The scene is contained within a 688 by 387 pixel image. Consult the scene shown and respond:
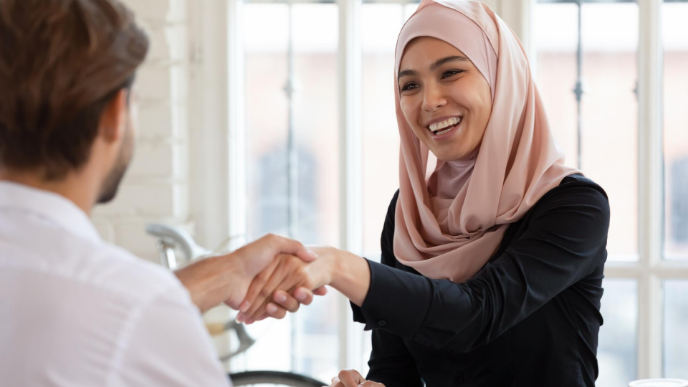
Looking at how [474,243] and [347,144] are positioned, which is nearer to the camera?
[474,243]

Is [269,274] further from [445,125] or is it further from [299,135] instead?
[299,135]

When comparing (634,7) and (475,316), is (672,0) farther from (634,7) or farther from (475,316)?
(475,316)

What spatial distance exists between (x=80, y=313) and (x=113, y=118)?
0.74ft

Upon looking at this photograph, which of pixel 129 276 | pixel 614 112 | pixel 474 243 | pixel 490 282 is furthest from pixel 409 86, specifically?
pixel 614 112

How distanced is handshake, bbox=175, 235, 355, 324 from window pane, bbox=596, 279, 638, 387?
165 centimetres

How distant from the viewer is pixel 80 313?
59 cm

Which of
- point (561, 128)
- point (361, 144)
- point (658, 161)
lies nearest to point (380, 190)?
point (361, 144)

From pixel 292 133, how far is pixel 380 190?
0.40 m

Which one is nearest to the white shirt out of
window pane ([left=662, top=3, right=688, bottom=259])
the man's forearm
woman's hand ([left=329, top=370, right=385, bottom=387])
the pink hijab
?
the man's forearm

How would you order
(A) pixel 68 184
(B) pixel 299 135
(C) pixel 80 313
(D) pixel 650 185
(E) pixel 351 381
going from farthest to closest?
1. (B) pixel 299 135
2. (D) pixel 650 185
3. (E) pixel 351 381
4. (A) pixel 68 184
5. (C) pixel 80 313

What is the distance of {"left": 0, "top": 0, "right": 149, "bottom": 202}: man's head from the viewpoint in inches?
25.7

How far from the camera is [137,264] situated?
0.64m

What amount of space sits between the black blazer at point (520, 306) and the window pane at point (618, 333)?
49.1 inches

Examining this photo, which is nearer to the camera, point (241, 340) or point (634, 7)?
point (241, 340)
